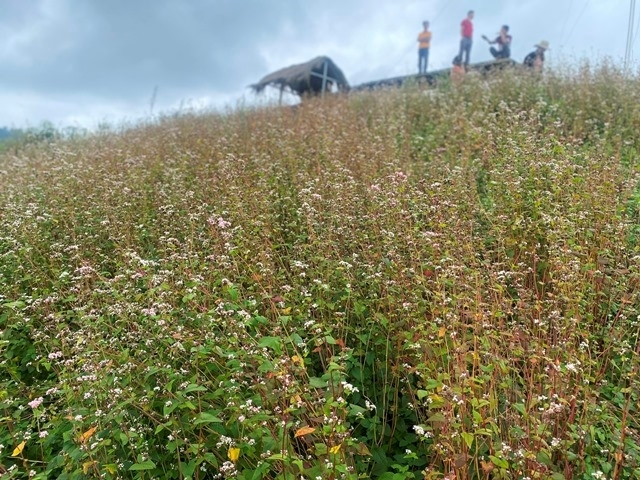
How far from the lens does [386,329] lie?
2.63 m

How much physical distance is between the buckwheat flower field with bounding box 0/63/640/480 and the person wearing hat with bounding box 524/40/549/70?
623 cm

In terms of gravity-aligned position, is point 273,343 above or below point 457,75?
below

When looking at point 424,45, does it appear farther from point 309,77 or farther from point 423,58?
point 309,77

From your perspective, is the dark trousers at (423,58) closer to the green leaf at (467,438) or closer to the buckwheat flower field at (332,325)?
the buckwheat flower field at (332,325)

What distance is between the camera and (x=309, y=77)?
1684 cm

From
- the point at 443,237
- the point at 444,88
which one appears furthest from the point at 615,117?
the point at 443,237

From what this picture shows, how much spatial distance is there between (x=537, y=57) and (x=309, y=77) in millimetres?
A: 8361

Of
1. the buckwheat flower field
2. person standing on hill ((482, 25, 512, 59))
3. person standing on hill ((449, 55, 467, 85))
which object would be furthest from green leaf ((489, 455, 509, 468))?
person standing on hill ((482, 25, 512, 59))

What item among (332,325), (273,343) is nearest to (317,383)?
(273,343)

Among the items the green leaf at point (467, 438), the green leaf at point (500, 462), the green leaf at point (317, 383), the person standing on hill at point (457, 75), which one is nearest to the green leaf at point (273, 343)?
the green leaf at point (317, 383)

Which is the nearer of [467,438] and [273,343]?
[467,438]

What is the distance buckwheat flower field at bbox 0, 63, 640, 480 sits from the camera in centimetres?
192

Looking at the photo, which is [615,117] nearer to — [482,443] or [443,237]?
[443,237]

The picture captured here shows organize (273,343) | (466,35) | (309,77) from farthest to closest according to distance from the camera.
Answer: (309,77), (466,35), (273,343)
